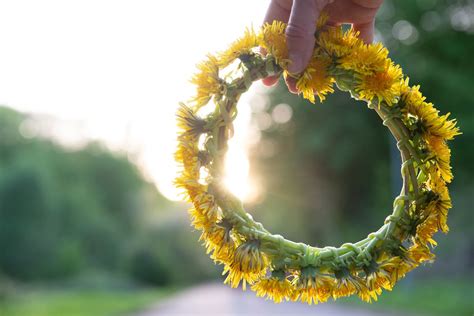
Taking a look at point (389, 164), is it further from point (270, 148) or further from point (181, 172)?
point (181, 172)

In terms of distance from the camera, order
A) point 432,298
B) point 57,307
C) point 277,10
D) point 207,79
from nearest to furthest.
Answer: point 207,79 < point 277,10 < point 432,298 < point 57,307

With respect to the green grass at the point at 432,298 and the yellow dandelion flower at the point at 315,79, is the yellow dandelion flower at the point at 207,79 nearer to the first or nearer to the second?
the yellow dandelion flower at the point at 315,79

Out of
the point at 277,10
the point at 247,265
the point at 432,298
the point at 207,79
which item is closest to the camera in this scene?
the point at 247,265

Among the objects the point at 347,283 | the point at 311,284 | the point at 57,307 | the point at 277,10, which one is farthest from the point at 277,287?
the point at 57,307

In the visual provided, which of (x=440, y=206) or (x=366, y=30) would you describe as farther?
(x=366, y=30)

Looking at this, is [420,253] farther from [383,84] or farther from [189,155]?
[189,155]

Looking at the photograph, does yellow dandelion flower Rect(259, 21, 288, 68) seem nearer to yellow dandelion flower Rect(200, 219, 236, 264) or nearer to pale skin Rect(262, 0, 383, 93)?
pale skin Rect(262, 0, 383, 93)
